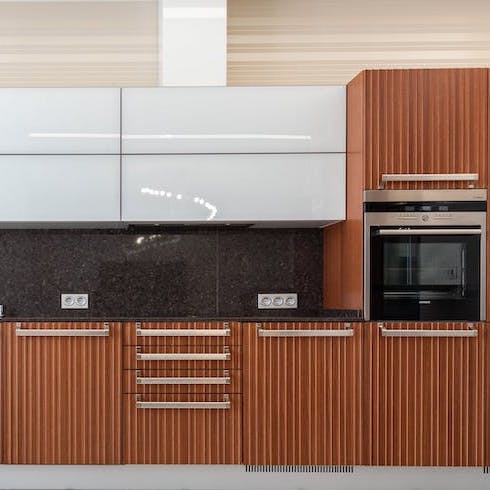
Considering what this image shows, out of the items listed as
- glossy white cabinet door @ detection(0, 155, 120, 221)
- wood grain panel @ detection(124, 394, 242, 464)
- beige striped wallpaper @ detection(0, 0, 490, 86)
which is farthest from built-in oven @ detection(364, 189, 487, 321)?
glossy white cabinet door @ detection(0, 155, 120, 221)

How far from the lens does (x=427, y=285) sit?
3.04 meters

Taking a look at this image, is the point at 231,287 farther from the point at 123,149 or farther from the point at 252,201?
the point at 123,149

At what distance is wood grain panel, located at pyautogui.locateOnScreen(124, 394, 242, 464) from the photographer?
3.02 metres

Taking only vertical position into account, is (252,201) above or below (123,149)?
below

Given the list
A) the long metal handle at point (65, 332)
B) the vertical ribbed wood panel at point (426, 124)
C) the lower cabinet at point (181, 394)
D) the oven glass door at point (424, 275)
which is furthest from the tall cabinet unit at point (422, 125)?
the long metal handle at point (65, 332)

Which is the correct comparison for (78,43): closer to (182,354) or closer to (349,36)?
(349,36)

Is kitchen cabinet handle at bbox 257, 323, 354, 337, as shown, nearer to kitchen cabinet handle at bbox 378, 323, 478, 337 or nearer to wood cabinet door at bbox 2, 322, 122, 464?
kitchen cabinet handle at bbox 378, 323, 478, 337

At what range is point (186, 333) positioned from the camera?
303 cm

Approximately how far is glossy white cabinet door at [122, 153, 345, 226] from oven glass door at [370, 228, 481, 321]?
41 cm

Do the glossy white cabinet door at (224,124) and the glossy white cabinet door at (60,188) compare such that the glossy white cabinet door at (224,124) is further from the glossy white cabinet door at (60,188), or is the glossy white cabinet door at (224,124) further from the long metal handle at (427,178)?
the long metal handle at (427,178)

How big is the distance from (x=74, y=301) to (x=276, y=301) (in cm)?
120

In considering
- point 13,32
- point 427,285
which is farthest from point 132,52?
point 427,285

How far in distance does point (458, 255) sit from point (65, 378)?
79.7 inches

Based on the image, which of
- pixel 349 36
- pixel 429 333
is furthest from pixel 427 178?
pixel 349 36
